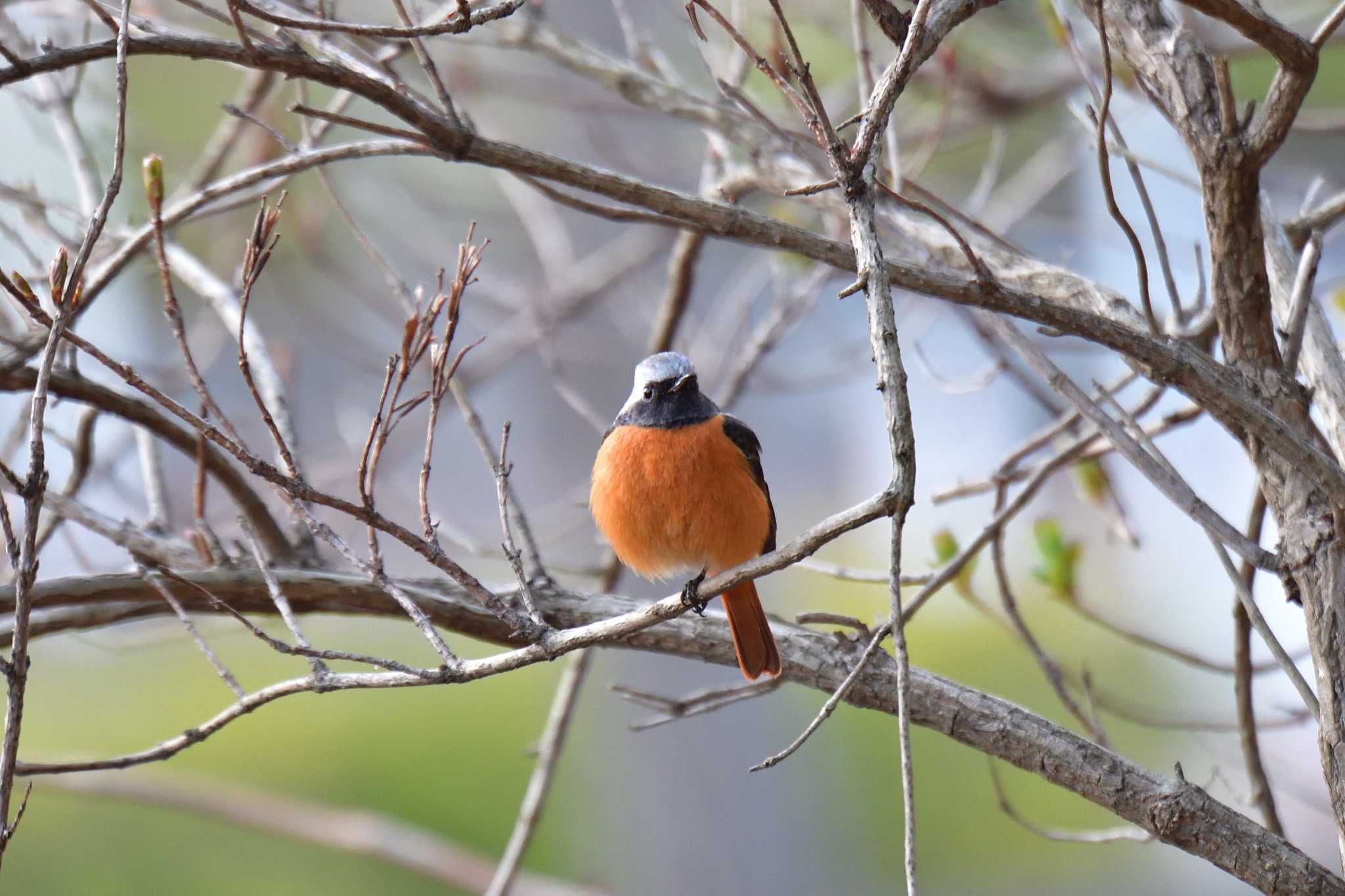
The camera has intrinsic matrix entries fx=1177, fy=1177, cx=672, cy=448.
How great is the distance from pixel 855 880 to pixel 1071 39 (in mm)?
7104

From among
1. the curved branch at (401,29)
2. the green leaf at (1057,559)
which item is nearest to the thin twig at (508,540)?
the curved branch at (401,29)

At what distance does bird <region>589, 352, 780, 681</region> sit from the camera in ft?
9.90

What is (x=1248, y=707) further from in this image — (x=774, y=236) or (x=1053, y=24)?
(x=1053, y=24)

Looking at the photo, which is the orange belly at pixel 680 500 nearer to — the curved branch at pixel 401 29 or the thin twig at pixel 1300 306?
the thin twig at pixel 1300 306

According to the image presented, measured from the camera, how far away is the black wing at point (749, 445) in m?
3.13

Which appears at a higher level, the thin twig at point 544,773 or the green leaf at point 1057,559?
the green leaf at point 1057,559

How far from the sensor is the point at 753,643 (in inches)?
98.2

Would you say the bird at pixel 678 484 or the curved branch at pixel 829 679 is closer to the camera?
the curved branch at pixel 829 679


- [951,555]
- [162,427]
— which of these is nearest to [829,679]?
[951,555]

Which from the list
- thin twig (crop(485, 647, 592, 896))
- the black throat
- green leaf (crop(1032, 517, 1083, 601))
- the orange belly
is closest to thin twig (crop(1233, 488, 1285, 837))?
green leaf (crop(1032, 517, 1083, 601))

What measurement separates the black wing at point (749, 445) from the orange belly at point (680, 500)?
25 millimetres

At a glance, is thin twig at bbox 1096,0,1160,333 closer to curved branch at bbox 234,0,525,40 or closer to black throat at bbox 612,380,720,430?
curved branch at bbox 234,0,525,40

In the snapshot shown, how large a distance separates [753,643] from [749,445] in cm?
80

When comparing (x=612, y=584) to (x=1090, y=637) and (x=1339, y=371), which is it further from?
(x=1090, y=637)
